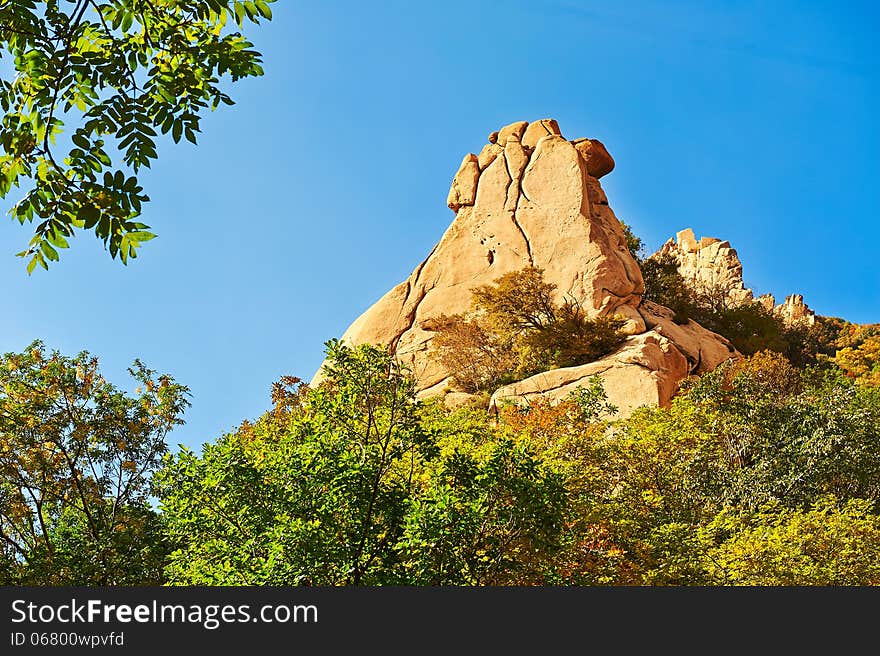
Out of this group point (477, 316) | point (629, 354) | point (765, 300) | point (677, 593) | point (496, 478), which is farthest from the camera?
point (765, 300)

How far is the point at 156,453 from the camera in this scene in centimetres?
1463

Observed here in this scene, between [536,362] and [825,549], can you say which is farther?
[536,362]

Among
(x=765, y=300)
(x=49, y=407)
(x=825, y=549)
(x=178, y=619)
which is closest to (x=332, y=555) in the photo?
(x=178, y=619)

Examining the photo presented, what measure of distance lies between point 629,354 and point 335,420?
1655 cm

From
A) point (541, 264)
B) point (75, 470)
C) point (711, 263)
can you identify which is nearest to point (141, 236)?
point (75, 470)

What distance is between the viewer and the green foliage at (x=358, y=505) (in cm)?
956

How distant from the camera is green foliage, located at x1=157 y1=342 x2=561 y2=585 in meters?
9.56

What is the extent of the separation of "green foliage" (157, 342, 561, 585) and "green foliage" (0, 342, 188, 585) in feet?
9.44

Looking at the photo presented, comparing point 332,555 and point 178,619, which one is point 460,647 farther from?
point 332,555

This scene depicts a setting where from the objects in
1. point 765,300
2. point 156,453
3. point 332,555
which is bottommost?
point 332,555

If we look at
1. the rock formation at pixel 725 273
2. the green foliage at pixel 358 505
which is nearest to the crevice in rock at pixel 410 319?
the rock formation at pixel 725 273

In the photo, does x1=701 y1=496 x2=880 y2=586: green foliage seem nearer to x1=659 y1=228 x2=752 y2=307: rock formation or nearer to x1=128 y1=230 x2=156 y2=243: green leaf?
x1=128 y1=230 x2=156 y2=243: green leaf

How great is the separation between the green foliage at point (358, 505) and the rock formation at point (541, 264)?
15.2 m

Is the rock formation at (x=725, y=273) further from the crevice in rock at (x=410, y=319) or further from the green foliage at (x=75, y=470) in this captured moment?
the green foliage at (x=75, y=470)
